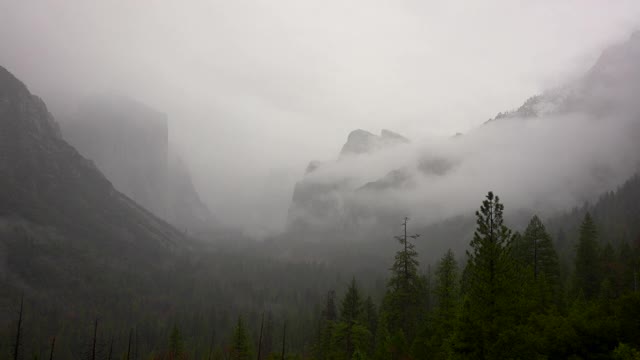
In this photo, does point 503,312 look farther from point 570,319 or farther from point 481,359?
Answer: point 570,319

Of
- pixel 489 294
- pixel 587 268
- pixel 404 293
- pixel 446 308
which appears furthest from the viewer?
pixel 587 268

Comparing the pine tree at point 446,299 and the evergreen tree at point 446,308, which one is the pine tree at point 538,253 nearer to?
the pine tree at point 446,299

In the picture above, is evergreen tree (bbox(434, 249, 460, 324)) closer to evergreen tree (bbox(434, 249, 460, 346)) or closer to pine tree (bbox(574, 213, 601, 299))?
evergreen tree (bbox(434, 249, 460, 346))

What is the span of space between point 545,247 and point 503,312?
31.5 m

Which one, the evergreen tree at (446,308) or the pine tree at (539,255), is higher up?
the pine tree at (539,255)

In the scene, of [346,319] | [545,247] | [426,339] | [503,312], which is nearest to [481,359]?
[503,312]

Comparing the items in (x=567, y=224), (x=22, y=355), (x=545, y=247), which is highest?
(x=567, y=224)

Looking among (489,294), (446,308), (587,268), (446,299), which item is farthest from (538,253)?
(489,294)

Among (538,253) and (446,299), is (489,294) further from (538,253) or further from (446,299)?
(538,253)

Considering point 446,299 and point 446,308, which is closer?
point 446,308

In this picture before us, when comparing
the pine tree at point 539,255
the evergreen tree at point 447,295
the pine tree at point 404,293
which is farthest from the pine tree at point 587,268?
the pine tree at point 404,293

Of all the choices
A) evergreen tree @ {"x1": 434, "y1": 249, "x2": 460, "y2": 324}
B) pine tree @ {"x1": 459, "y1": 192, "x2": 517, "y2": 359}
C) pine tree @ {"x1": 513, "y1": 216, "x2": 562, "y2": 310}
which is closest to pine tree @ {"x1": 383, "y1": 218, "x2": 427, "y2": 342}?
evergreen tree @ {"x1": 434, "y1": 249, "x2": 460, "y2": 324}

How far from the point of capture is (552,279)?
53.1 metres

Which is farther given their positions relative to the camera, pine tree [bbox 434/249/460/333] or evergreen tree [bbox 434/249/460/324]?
evergreen tree [bbox 434/249/460/324]
